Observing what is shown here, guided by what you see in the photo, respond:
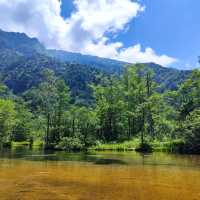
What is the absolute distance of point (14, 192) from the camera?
14922 mm

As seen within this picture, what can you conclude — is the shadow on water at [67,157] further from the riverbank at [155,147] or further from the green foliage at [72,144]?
the riverbank at [155,147]

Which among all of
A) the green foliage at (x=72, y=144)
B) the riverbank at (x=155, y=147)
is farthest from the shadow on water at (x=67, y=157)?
the riverbank at (x=155, y=147)

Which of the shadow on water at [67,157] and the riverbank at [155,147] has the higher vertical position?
the riverbank at [155,147]

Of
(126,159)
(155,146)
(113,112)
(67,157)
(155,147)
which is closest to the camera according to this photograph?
(126,159)

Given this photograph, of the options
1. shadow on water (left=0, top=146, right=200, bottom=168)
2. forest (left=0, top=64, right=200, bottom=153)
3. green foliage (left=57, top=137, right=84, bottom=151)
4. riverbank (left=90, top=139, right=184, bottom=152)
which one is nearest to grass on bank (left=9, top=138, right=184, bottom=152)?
riverbank (left=90, top=139, right=184, bottom=152)

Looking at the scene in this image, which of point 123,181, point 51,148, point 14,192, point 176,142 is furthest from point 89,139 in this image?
point 14,192

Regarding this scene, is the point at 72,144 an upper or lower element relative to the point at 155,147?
upper

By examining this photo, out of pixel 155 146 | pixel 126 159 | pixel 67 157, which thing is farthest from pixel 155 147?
pixel 67 157

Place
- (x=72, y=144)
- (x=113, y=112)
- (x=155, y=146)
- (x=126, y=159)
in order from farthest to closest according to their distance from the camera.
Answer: (x=113, y=112), (x=72, y=144), (x=155, y=146), (x=126, y=159)

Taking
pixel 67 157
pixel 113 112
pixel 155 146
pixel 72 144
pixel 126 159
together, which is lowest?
pixel 126 159

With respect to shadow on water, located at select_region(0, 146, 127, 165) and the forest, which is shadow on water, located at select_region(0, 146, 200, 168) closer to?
shadow on water, located at select_region(0, 146, 127, 165)

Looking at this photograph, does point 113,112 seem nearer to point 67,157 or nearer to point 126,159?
point 67,157

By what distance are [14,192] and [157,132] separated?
189 ft

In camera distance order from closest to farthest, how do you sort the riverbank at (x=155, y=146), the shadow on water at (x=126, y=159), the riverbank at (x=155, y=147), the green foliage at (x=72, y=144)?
the shadow on water at (x=126, y=159) < the riverbank at (x=155, y=147) < the riverbank at (x=155, y=146) < the green foliage at (x=72, y=144)
